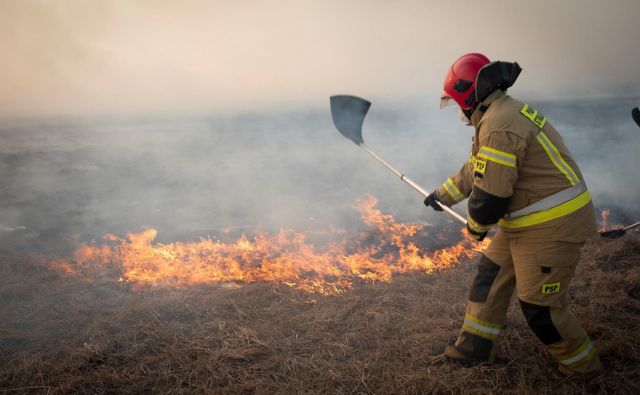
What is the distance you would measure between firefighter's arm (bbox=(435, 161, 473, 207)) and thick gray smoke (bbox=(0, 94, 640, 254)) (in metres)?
4.46

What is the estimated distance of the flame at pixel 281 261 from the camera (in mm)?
5082

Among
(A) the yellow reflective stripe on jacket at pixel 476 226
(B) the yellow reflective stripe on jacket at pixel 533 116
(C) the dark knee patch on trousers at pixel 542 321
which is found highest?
(B) the yellow reflective stripe on jacket at pixel 533 116

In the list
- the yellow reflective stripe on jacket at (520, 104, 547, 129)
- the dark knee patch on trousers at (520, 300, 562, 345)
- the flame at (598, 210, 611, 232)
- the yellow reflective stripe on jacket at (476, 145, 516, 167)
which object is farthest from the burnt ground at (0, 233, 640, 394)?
the flame at (598, 210, 611, 232)

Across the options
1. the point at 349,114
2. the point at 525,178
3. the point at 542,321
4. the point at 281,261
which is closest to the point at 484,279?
the point at 542,321

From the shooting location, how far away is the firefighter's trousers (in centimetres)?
238

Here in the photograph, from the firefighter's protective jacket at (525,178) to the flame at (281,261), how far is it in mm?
2532

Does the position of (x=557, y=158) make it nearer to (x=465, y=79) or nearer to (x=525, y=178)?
(x=525, y=178)

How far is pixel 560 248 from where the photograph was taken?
2357 mm

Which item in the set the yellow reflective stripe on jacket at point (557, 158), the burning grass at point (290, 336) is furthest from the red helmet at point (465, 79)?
the burning grass at point (290, 336)

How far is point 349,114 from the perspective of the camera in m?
4.41

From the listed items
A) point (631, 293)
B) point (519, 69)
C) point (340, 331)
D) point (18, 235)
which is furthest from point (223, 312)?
point (18, 235)

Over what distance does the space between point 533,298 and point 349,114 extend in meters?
2.74

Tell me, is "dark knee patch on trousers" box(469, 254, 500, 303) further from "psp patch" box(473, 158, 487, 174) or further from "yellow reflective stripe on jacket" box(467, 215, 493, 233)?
"psp patch" box(473, 158, 487, 174)

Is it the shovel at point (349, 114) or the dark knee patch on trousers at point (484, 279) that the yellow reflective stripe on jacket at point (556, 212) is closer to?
the dark knee patch on trousers at point (484, 279)
